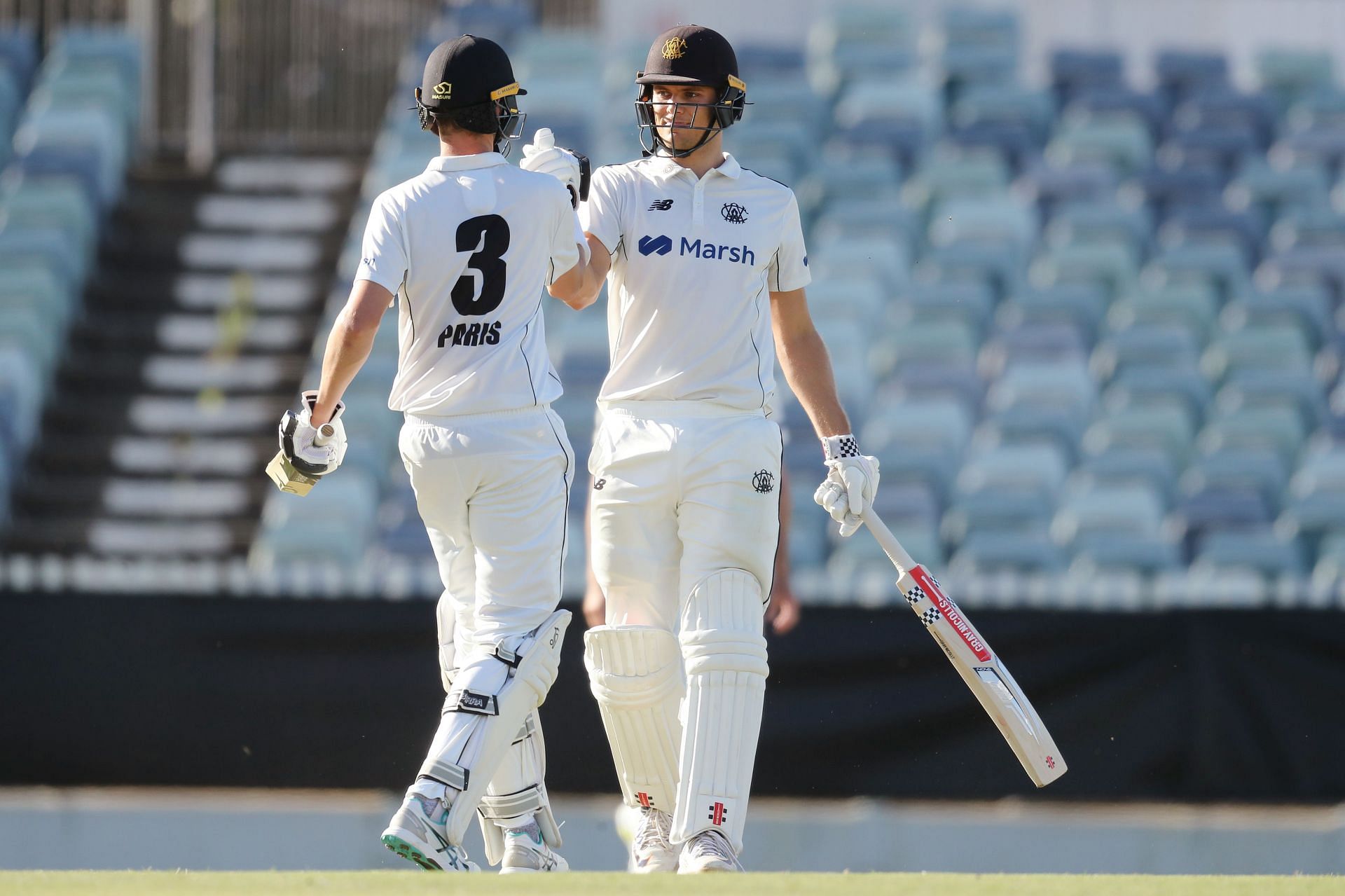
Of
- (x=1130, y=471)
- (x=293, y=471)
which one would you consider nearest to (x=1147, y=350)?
(x=1130, y=471)

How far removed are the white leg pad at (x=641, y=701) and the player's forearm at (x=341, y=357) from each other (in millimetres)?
768

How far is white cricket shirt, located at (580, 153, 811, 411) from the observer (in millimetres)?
4172

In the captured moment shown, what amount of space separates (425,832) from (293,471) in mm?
791

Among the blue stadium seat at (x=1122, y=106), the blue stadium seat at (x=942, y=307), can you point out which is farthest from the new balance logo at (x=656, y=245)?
the blue stadium seat at (x=1122, y=106)

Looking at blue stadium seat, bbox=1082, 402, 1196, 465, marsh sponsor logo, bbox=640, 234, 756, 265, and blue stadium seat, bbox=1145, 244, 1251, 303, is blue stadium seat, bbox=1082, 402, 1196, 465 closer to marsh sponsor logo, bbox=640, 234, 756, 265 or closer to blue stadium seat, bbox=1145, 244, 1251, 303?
blue stadium seat, bbox=1145, 244, 1251, 303

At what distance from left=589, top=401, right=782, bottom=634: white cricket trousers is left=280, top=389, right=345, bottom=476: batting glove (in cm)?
58

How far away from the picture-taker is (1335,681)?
239 inches

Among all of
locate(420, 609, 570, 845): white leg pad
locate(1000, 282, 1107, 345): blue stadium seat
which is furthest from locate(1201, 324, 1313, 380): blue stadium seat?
locate(420, 609, 570, 845): white leg pad

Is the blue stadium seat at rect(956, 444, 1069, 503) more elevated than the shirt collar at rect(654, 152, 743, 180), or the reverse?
the shirt collar at rect(654, 152, 743, 180)

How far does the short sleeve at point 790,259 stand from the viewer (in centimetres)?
429

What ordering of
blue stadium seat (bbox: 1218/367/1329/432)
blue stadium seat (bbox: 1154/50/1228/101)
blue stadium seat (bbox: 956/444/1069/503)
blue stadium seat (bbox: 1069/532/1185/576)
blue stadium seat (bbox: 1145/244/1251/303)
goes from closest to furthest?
blue stadium seat (bbox: 1069/532/1185/576) → blue stadium seat (bbox: 956/444/1069/503) → blue stadium seat (bbox: 1218/367/1329/432) → blue stadium seat (bbox: 1145/244/1251/303) → blue stadium seat (bbox: 1154/50/1228/101)

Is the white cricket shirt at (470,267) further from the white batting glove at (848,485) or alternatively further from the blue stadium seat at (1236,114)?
the blue stadium seat at (1236,114)

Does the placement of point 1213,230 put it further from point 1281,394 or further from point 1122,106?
point 1281,394

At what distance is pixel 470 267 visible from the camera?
4016 mm
